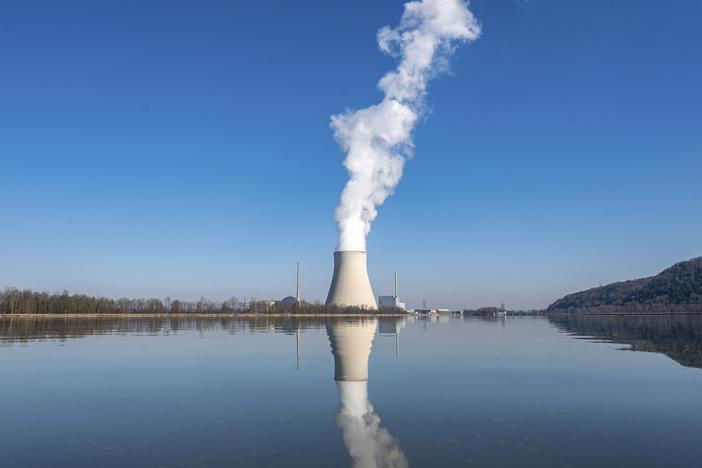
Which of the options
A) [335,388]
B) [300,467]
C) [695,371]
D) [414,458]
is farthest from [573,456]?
Answer: [695,371]

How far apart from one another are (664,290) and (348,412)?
133 meters

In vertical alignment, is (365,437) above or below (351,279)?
below

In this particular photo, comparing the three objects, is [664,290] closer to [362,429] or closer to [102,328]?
[102,328]

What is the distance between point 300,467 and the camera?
513cm

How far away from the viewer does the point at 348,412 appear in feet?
25.5

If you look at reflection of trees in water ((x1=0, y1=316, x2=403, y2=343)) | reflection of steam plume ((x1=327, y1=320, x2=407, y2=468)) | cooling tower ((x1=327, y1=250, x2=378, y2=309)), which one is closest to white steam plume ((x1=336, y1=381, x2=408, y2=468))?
reflection of steam plume ((x1=327, y1=320, x2=407, y2=468))

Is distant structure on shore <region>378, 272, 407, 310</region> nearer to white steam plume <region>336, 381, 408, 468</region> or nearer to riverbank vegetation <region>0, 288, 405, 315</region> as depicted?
riverbank vegetation <region>0, 288, 405, 315</region>

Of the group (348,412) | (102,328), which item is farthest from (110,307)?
(348,412)

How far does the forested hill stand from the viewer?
10869cm

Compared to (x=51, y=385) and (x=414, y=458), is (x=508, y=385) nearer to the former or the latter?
(x=414, y=458)

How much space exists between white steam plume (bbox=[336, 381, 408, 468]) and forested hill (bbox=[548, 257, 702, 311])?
102m

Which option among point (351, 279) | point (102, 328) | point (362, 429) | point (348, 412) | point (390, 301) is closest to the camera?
point (362, 429)

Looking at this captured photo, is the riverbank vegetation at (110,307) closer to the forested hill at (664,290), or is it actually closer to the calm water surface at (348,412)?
the calm water surface at (348,412)

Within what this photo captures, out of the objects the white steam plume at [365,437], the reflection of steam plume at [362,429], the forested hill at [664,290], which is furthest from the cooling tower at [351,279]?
the forested hill at [664,290]
